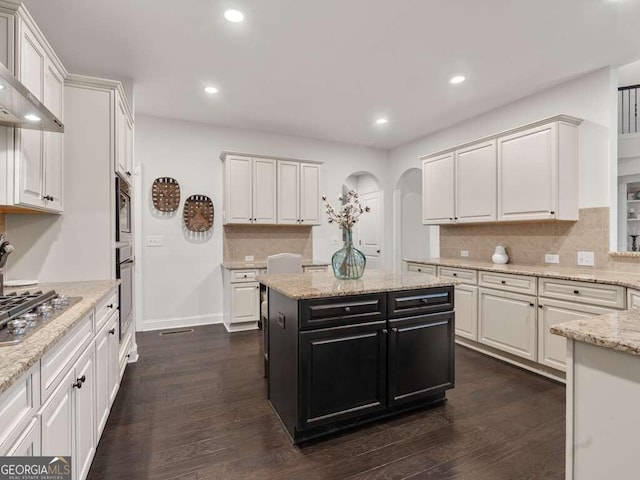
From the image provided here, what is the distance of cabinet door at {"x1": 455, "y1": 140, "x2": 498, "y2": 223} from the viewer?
12.2 feet

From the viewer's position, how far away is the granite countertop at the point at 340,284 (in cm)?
201

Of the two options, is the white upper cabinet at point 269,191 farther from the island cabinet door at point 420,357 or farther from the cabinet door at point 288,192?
the island cabinet door at point 420,357

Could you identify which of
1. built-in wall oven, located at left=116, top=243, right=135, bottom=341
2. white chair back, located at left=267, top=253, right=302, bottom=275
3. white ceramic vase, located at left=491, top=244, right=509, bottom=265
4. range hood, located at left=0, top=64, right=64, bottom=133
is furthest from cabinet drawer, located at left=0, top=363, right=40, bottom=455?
white ceramic vase, located at left=491, top=244, right=509, bottom=265

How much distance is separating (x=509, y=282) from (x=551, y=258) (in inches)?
28.9

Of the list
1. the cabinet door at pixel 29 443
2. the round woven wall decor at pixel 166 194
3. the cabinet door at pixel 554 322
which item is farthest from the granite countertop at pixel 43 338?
the cabinet door at pixel 554 322

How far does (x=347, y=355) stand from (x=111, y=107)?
252cm

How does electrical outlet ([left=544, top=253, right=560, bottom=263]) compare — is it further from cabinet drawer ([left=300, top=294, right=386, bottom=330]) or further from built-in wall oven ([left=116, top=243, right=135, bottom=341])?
built-in wall oven ([left=116, top=243, right=135, bottom=341])

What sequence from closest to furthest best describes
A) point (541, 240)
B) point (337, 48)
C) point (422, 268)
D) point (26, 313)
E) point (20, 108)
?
point (26, 313) < point (20, 108) < point (337, 48) < point (541, 240) < point (422, 268)

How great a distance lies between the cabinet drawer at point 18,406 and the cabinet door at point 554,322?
3211 millimetres

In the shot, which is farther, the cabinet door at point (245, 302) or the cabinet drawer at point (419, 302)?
the cabinet door at point (245, 302)

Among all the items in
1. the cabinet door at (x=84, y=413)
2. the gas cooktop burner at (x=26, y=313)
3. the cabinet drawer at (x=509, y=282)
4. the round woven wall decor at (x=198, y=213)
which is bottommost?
the cabinet door at (x=84, y=413)

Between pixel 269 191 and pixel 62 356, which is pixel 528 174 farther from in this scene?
pixel 62 356

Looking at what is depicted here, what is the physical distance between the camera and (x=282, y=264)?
3.66m

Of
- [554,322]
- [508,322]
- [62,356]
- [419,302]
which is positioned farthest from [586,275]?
[62,356]
